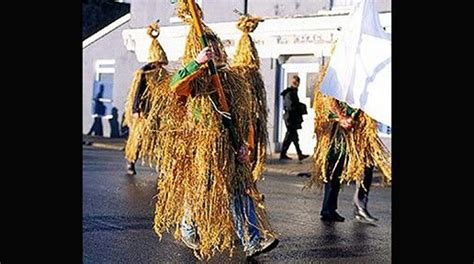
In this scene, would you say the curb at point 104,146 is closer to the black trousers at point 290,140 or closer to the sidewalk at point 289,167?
the sidewalk at point 289,167

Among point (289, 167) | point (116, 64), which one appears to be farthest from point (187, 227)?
point (116, 64)

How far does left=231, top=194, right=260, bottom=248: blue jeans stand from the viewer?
5.98m

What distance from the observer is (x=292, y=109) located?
1641 centimetres

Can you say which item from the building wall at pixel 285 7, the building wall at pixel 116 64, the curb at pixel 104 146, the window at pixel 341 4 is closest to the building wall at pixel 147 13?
the building wall at pixel 116 64

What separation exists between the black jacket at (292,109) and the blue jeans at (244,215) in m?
10.4

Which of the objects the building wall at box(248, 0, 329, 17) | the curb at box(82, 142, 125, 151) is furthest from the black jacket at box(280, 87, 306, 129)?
the curb at box(82, 142, 125, 151)

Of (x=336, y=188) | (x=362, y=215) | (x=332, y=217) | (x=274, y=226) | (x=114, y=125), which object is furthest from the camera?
(x=114, y=125)

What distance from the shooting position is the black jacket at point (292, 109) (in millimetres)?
16391

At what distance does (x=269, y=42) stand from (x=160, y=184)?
41.5 feet

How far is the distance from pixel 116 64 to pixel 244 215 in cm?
1901

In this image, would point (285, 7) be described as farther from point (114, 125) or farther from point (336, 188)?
point (336, 188)
